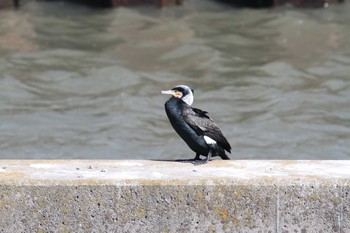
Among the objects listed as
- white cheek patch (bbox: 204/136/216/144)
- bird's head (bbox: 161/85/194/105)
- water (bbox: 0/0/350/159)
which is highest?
bird's head (bbox: 161/85/194/105)

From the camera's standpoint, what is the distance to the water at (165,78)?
38.2ft

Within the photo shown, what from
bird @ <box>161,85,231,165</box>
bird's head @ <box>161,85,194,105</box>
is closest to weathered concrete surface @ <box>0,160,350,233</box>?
bird @ <box>161,85,231,165</box>

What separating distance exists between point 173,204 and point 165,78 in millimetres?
8637

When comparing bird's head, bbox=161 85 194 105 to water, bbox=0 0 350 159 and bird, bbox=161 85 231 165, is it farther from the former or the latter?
water, bbox=0 0 350 159

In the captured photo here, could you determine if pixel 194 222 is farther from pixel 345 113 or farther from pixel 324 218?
pixel 345 113

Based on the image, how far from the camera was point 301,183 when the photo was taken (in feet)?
17.5

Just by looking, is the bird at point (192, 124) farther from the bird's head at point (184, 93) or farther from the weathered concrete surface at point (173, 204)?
the weathered concrete surface at point (173, 204)

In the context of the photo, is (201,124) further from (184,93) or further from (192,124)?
(184,93)

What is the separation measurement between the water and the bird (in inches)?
178

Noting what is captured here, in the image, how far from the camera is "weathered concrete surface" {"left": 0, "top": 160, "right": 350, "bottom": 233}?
5281mm

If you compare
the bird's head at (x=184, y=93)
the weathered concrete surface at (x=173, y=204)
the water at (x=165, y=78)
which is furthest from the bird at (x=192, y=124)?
the water at (x=165, y=78)

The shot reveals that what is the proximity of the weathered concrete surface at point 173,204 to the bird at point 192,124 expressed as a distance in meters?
1.09

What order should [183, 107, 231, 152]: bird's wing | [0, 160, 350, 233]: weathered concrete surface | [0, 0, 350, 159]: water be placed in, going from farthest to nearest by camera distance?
[0, 0, 350, 159]: water < [183, 107, 231, 152]: bird's wing < [0, 160, 350, 233]: weathered concrete surface

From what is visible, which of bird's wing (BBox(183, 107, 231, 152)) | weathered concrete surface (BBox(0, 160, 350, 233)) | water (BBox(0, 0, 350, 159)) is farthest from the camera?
water (BBox(0, 0, 350, 159))
